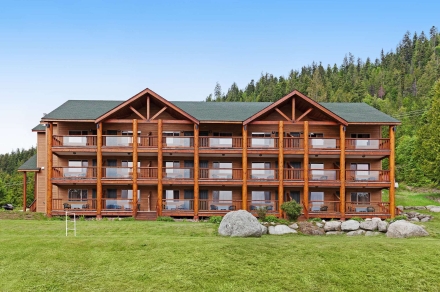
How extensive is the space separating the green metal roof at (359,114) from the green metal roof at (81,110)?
20452 mm

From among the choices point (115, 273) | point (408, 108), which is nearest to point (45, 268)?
point (115, 273)

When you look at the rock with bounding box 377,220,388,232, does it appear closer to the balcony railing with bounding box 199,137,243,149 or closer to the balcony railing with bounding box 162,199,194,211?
the balcony railing with bounding box 199,137,243,149

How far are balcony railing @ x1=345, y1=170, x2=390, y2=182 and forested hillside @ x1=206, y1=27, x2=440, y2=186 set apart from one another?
14415 mm

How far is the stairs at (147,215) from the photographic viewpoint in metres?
29.1

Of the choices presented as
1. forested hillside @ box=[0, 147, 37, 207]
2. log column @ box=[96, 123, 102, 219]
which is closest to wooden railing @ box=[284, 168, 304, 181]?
log column @ box=[96, 123, 102, 219]

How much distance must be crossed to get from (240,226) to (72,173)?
16.8 meters

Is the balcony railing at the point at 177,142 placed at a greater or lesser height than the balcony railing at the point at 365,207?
greater

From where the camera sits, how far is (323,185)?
99.6 feet

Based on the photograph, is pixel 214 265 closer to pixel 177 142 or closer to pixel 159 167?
pixel 159 167

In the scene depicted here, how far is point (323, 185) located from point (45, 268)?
22.0m

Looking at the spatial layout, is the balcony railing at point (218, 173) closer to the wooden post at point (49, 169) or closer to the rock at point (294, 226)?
the rock at point (294, 226)

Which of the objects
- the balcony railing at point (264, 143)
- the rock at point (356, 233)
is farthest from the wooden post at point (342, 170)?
the rock at point (356, 233)

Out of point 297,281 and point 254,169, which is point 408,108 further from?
point 297,281

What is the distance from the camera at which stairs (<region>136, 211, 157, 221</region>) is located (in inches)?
1145
